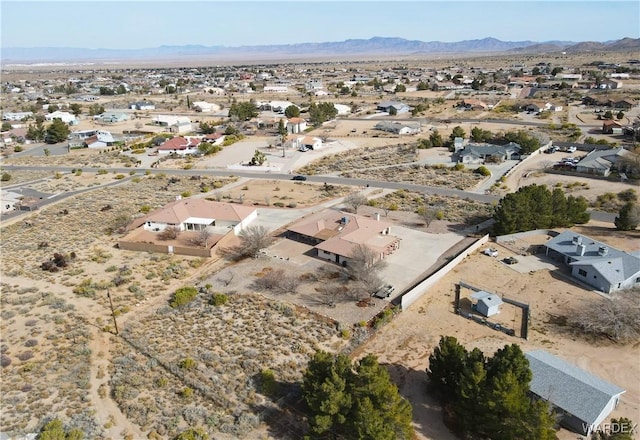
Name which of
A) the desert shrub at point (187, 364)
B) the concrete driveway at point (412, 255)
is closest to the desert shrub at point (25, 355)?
the desert shrub at point (187, 364)

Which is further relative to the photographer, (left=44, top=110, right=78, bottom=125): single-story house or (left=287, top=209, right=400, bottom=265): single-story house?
(left=44, top=110, right=78, bottom=125): single-story house

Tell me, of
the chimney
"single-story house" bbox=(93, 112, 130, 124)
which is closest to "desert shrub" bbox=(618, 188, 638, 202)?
the chimney

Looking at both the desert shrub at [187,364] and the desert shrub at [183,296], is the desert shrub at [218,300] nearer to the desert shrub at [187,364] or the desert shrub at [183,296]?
the desert shrub at [183,296]

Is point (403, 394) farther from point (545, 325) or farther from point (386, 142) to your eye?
point (386, 142)

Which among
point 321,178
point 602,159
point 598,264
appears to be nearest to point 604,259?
point 598,264

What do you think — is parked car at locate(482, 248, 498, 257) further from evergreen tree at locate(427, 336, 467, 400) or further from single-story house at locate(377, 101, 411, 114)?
single-story house at locate(377, 101, 411, 114)

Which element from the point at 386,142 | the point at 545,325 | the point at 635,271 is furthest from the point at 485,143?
the point at 545,325
